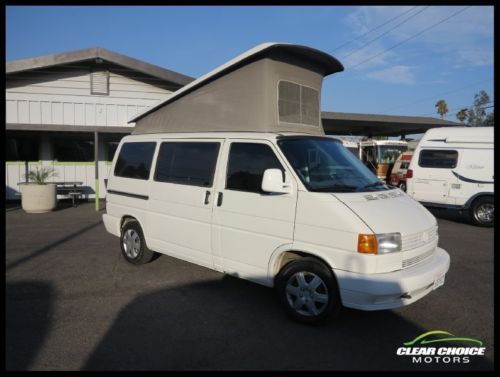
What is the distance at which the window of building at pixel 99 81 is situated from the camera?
44.9ft

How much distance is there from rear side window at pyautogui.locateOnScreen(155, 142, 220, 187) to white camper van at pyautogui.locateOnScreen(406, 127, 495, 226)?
28.6ft

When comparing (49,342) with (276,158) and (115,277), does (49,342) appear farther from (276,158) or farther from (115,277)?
(276,158)

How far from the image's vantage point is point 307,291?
164 inches

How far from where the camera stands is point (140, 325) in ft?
13.9

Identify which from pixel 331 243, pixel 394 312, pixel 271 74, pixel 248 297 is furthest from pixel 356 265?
pixel 271 74

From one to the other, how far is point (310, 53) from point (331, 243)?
9.24 feet

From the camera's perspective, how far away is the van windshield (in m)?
4.37

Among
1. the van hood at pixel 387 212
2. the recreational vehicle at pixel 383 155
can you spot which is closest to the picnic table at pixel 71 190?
the van hood at pixel 387 212

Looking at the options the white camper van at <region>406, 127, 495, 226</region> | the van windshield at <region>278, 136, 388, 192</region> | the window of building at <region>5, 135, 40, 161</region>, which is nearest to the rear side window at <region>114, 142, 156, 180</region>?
the van windshield at <region>278, 136, 388, 192</region>

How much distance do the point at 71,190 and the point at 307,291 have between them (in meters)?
12.2

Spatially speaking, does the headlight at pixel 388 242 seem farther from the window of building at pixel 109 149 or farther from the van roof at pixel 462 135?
the window of building at pixel 109 149

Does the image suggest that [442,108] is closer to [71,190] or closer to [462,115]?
[462,115]

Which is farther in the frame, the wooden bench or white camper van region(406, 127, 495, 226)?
the wooden bench

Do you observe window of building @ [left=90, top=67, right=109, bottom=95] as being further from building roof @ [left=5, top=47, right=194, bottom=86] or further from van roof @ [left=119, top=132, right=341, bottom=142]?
van roof @ [left=119, top=132, right=341, bottom=142]
